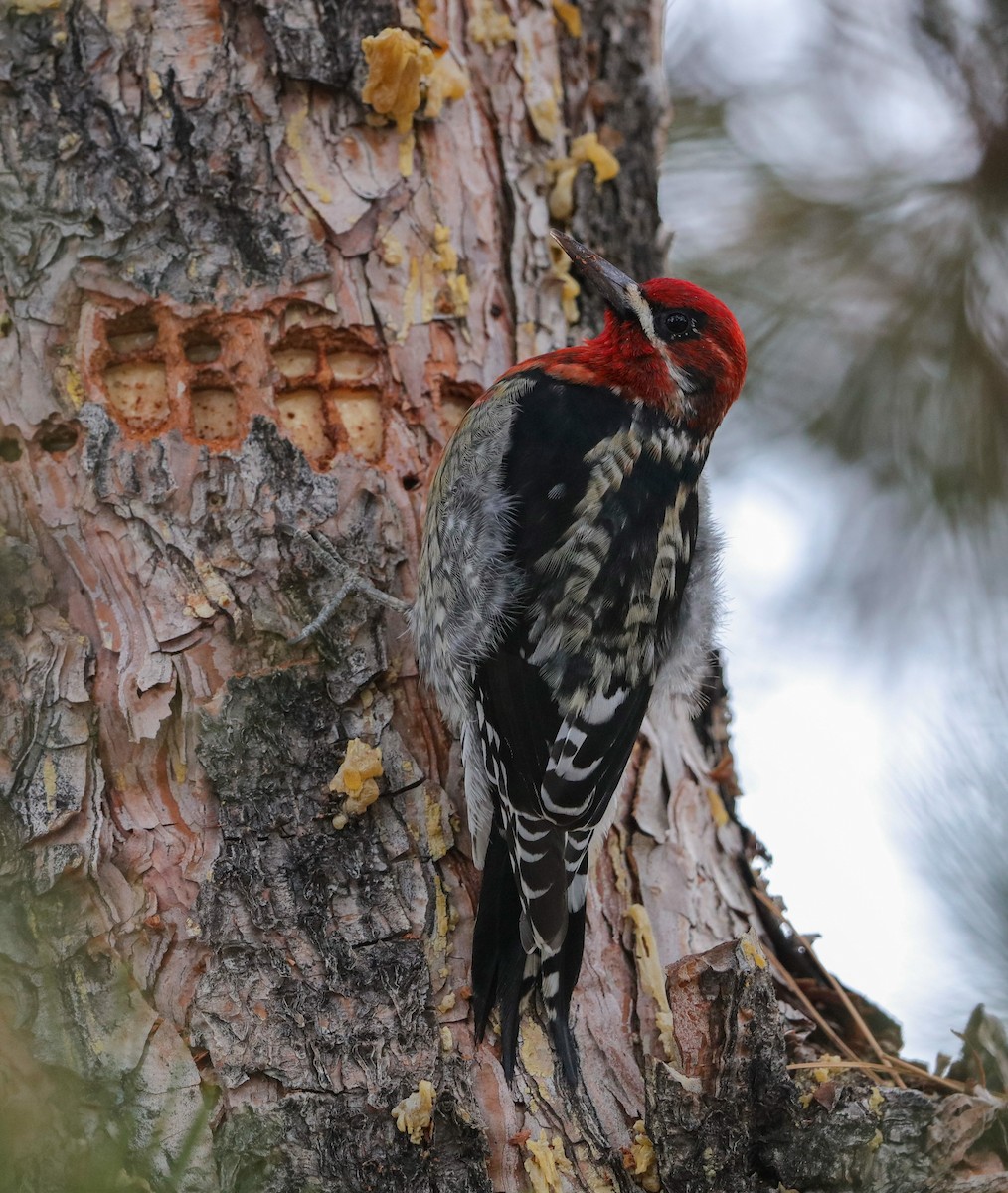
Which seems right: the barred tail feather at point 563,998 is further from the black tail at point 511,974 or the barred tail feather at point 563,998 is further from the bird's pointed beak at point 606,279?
the bird's pointed beak at point 606,279

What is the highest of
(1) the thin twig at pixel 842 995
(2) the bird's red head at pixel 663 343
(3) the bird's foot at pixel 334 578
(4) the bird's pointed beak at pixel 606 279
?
(4) the bird's pointed beak at pixel 606 279

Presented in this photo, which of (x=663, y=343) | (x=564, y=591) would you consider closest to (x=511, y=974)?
(x=564, y=591)

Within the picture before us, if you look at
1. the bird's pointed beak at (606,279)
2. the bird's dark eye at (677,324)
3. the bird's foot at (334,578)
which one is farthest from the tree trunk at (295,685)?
the bird's dark eye at (677,324)

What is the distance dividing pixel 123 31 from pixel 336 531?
1228 millimetres

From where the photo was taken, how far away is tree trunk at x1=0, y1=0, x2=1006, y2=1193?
2146 millimetres

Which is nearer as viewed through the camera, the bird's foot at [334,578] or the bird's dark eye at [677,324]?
the bird's foot at [334,578]

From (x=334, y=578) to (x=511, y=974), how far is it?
90 centimetres

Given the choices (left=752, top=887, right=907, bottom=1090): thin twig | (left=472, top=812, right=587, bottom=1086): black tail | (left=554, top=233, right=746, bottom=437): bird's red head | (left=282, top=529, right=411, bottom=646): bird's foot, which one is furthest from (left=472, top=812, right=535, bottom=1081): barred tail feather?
(left=554, top=233, right=746, bottom=437): bird's red head

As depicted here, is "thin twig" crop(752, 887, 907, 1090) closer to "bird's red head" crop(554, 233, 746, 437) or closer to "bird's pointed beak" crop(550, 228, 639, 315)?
"bird's red head" crop(554, 233, 746, 437)

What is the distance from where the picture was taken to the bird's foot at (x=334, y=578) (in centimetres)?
257

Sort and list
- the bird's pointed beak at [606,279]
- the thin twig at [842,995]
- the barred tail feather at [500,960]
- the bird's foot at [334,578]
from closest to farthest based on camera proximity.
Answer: the barred tail feather at [500,960] → the bird's foot at [334,578] → the thin twig at [842,995] → the bird's pointed beak at [606,279]

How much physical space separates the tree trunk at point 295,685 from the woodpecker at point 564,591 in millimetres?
88

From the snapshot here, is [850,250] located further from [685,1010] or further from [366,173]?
[685,1010]

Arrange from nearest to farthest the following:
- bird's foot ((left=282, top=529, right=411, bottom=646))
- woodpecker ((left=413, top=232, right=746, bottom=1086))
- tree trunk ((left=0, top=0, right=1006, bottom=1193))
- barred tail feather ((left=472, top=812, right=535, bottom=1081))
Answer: tree trunk ((left=0, top=0, right=1006, bottom=1193))
barred tail feather ((left=472, top=812, right=535, bottom=1081))
woodpecker ((left=413, top=232, right=746, bottom=1086))
bird's foot ((left=282, top=529, right=411, bottom=646))
